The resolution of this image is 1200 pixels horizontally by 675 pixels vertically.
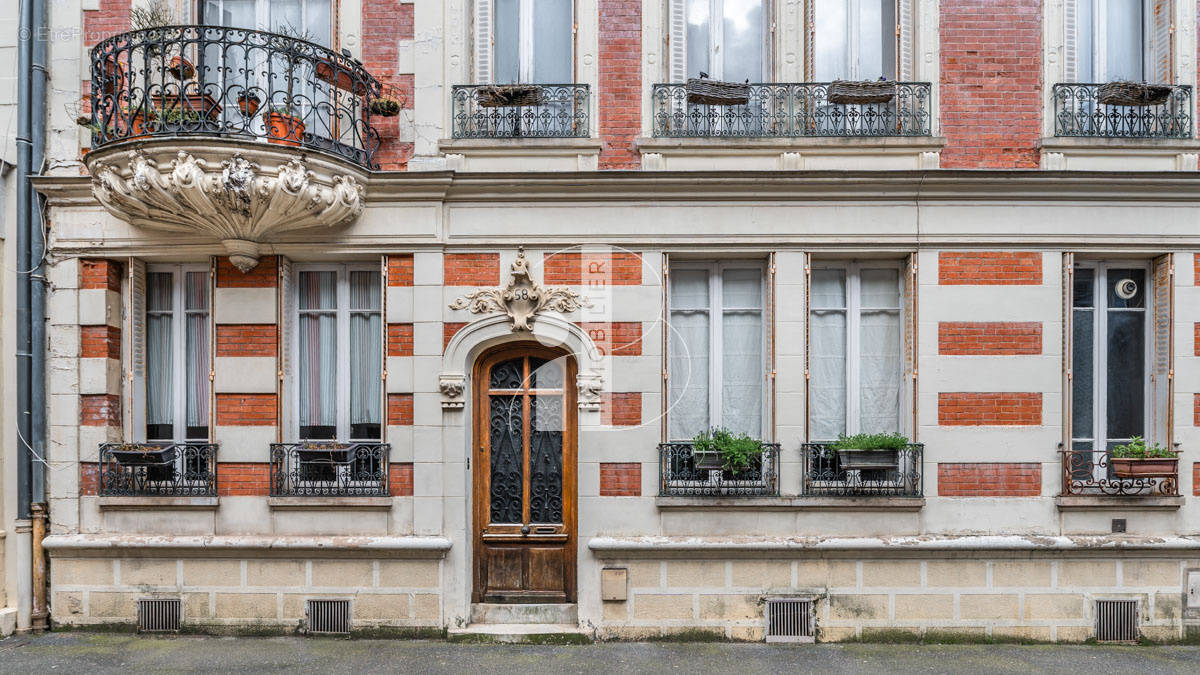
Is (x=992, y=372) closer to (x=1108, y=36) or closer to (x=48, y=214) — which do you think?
(x=1108, y=36)

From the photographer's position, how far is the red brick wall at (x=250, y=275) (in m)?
7.15

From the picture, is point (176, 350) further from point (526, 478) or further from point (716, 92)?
point (716, 92)

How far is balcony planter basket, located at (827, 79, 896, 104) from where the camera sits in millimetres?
6926

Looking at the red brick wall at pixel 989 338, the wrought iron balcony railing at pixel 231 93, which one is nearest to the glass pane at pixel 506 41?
the wrought iron balcony railing at pixel 231 93

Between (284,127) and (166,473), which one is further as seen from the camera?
(166,473)

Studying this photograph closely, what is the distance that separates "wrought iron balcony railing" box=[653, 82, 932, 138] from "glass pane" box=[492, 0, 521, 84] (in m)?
1.63

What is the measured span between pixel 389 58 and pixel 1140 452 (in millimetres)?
8870

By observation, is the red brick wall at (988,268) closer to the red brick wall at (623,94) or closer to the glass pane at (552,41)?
the red brick wall at (623,94)

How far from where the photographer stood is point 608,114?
23.3 feet

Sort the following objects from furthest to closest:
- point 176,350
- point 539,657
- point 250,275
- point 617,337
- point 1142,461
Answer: point 176,350
point 250,275
point 617,337
point 1142,461
point 539,657

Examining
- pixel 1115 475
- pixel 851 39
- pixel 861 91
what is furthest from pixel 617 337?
pixel 1115 475

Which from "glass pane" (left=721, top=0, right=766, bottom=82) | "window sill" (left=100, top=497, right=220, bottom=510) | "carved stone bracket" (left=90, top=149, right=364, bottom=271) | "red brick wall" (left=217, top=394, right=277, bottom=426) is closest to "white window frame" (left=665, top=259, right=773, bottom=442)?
"glass pane" (left=721, top=0, right=766, bottom=82)

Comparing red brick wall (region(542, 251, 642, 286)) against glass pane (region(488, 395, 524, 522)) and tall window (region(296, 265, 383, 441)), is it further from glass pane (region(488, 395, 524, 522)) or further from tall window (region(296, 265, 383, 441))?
tall window (region(296, 265, 383, 441))

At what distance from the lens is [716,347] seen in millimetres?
7270
